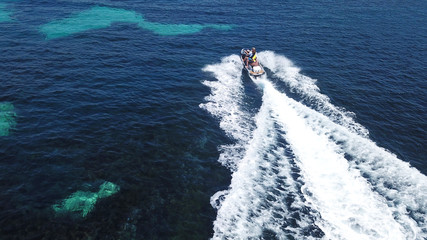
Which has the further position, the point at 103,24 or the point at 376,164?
the point at 103,24

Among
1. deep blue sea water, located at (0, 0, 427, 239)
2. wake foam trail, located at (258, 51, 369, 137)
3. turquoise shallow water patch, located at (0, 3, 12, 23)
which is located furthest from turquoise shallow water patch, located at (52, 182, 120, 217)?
turquoise shallow water patch, located at (0, 3, 12, 23)

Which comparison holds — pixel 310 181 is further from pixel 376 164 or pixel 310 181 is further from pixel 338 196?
pixel 376 164

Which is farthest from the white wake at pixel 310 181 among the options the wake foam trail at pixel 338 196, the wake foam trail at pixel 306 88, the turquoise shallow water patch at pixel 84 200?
the turquoise shallow water patch at pixel 84 200

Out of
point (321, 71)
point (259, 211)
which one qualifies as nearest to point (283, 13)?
point (321, 71)

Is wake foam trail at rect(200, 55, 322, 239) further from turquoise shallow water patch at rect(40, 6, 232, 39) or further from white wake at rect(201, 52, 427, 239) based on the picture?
turquoise shallow water patch at rect(40, 6, 232, 39)

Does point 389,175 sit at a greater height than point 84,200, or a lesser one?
greater

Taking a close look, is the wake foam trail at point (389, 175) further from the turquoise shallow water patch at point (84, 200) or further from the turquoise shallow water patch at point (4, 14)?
the turquoise shallow water patch at point (4, 14)

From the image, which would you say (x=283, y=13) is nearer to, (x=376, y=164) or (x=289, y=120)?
(x=289, y=120)

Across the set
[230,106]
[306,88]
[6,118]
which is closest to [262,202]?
[230,106]
